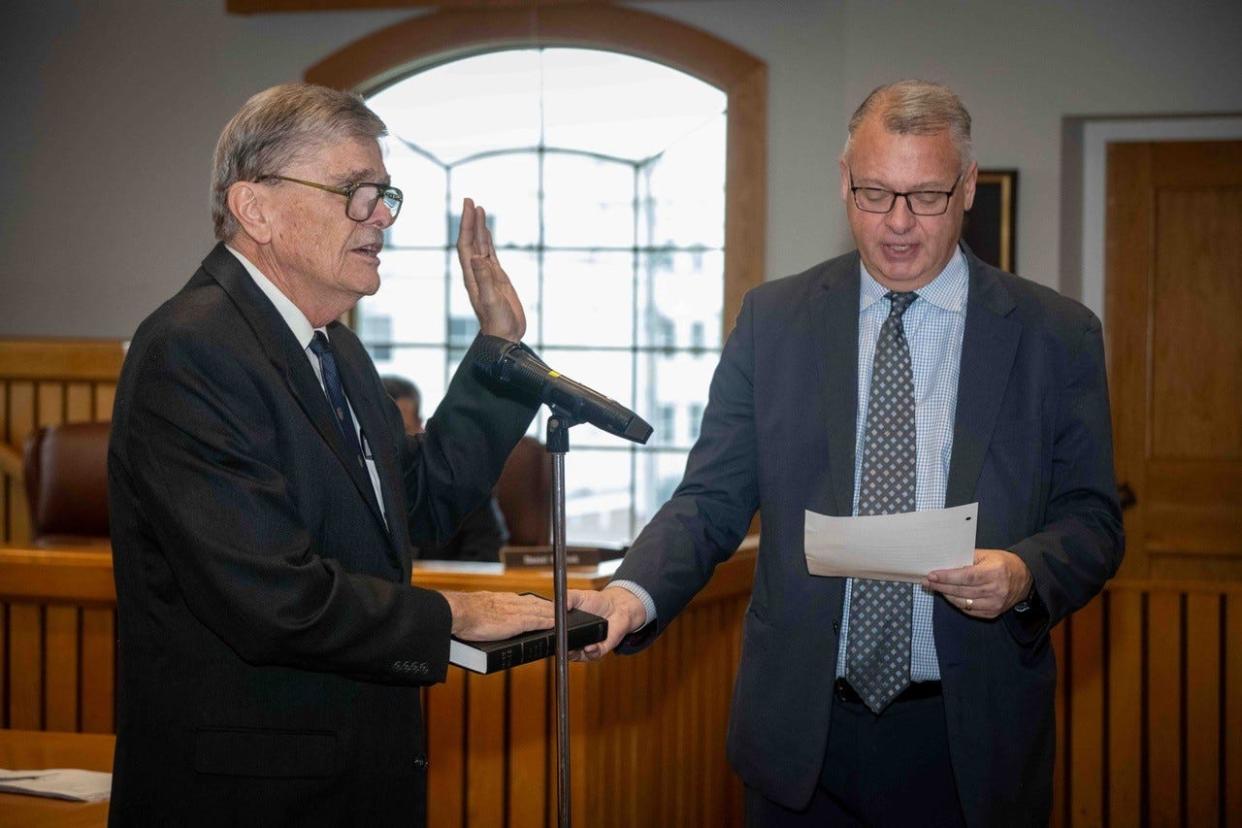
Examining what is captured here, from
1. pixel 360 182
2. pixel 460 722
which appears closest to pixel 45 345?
pixel 460 722

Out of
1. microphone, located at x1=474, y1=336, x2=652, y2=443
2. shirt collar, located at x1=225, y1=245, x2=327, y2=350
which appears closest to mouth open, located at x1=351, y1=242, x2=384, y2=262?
shirt collar, located at x1=225, y1=245, x2=327, y2=350

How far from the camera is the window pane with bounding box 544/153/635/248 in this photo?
614 centimetres

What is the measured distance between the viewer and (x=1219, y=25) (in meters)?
4.86

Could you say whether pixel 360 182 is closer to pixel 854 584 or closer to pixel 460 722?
pixel 854 584

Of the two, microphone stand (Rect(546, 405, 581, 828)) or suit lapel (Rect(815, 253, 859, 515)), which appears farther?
suit lapel (Rect(815, 253, 859, 515))

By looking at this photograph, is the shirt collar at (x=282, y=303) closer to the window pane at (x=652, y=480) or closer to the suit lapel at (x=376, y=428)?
the suit lapel at (x=376, y=428)

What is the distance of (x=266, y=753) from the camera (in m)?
1.66

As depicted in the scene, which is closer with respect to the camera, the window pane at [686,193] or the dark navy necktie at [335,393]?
the dark navy necktie at [335,393]

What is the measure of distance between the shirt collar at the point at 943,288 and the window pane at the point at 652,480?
4.13 meters

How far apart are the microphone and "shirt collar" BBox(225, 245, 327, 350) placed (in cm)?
27

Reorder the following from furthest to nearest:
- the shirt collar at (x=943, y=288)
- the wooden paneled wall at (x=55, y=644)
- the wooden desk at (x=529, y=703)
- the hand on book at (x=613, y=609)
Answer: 1. the wooden paneled wall at (x=55, y=644)
2. the wooden desk at (x=529, y=703)
3. the shirt collar at (x=943, y=288)
4. the hand on book at (x=613, y=609)

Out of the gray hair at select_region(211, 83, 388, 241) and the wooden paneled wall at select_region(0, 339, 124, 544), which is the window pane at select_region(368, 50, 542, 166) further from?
the gray hair at select_region(211, 83, 388, 241)

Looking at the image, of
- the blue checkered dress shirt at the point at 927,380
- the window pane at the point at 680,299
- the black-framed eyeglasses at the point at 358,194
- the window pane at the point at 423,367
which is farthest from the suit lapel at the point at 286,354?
Answer: the window pane at the point at 423,367

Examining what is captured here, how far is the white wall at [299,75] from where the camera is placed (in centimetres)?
496
